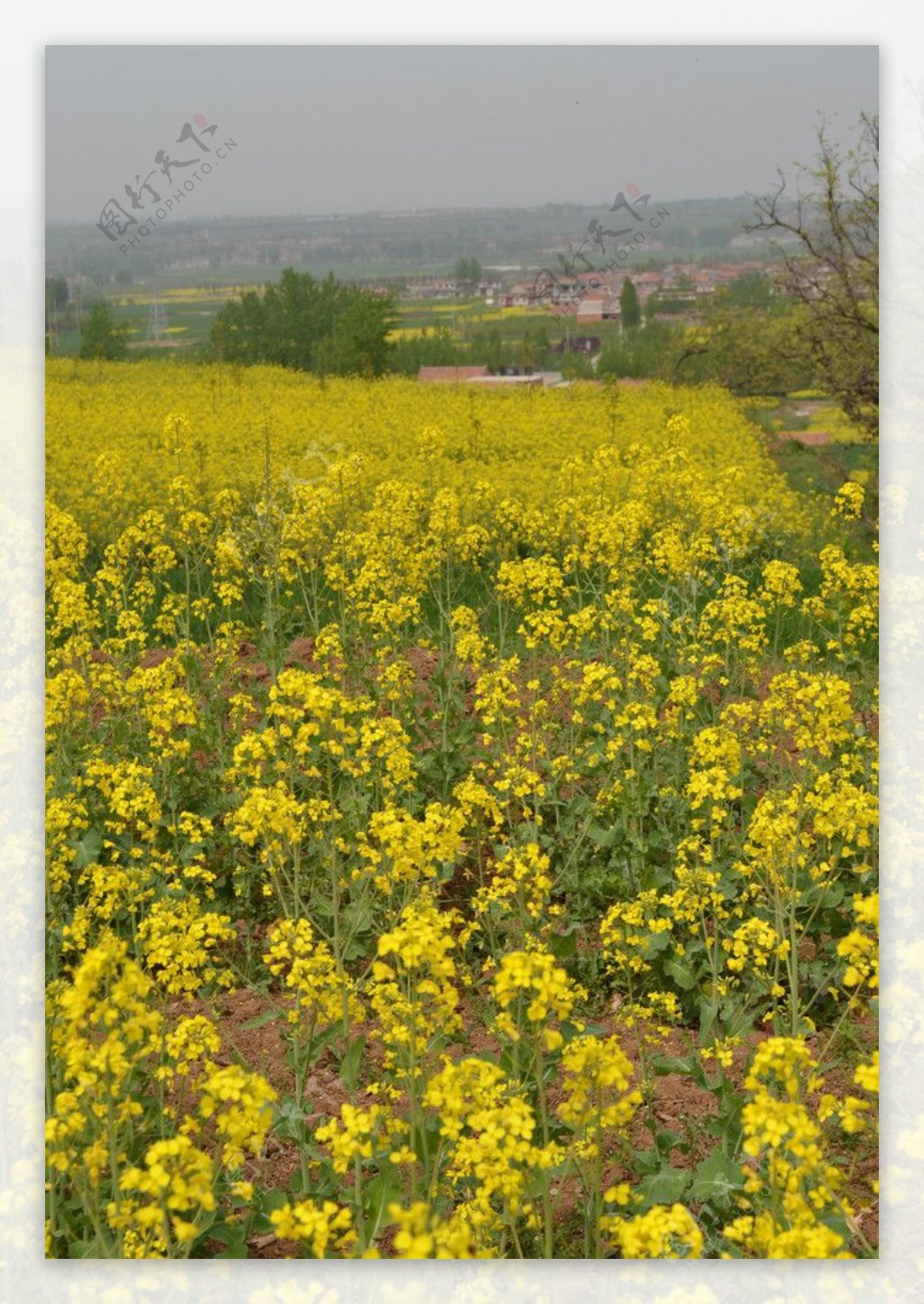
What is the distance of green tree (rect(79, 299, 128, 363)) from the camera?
369 centimetres

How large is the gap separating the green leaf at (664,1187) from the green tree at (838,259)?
2.38m

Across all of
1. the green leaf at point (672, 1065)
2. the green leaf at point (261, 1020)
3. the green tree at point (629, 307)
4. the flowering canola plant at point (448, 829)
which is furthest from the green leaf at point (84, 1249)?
the green tree at point (629, 307)

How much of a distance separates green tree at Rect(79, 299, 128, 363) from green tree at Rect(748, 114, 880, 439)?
172cm

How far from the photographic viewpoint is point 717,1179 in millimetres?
2500

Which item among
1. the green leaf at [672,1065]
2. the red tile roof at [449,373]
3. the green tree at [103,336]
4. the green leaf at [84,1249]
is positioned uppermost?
the red tile roof at [449,373]

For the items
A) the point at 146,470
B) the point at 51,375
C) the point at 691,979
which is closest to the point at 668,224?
the point at 51,375

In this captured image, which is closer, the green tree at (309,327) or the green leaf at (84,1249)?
the green leaf at (84,1249)

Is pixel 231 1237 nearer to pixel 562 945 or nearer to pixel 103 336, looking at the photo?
pixel 562 945

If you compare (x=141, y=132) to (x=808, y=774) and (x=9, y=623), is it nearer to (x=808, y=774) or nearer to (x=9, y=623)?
(x=9, y=623)

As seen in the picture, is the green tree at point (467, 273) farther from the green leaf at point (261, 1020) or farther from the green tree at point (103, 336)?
the green leaf at point (261, 1020)

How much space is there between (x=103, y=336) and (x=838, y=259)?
2.12 meters

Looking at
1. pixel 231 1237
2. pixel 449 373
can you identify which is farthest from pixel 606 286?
pixel 231 1237

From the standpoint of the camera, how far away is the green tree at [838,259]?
376cm

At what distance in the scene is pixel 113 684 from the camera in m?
3.89
